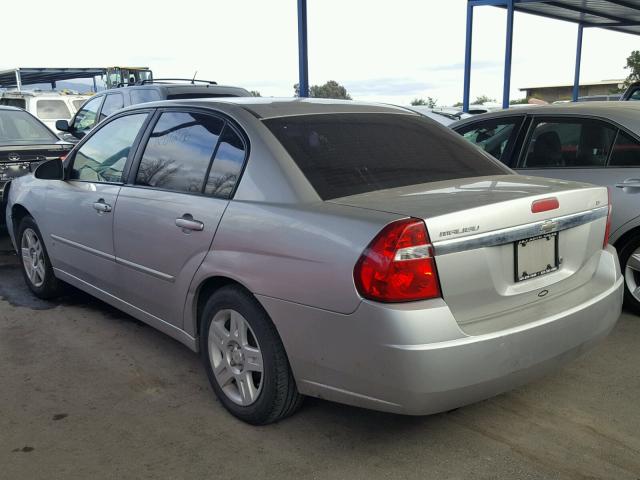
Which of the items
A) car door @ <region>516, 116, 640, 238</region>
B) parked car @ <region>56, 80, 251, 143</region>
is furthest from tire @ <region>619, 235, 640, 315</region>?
parked car @ <region>56, 80, 251, 143</region>

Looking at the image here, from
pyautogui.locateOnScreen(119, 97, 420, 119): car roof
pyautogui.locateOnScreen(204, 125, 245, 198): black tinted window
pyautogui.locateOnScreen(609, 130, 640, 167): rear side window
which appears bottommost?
pyautogui.locateOnScreen(609, 130, 640, 167): rear side window

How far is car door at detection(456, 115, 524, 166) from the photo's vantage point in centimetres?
516

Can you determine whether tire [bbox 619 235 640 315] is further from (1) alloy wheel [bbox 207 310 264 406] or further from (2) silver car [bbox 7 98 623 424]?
(1) alloy wheel [bbox 207 310 264 406]

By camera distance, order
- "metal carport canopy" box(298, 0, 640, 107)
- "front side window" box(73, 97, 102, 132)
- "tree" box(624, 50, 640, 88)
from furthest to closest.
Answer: "tree" box(624, 50, 640, 88) → "metal carport canopy" box(298, 0, 640, 107) → "front side window" box(73, 97, 102, 132)

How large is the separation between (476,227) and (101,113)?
834cm

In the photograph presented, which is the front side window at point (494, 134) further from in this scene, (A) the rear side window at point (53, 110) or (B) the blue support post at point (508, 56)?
(A) the rear side window at point (53, 110)

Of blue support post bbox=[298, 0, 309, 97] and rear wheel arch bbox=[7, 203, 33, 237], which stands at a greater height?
blue support post bbox=[298, 0, 309, 97]

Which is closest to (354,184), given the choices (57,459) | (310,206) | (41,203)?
(310,206)

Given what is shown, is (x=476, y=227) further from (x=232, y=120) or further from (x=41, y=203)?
(x=41, y=203)

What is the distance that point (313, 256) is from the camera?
2627 millimetres

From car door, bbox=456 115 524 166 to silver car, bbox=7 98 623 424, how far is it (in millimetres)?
1552

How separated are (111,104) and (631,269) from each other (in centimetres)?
759

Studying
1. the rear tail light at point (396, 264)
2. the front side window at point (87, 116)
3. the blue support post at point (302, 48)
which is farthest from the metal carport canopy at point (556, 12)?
the rear tail light at point (396, 264)

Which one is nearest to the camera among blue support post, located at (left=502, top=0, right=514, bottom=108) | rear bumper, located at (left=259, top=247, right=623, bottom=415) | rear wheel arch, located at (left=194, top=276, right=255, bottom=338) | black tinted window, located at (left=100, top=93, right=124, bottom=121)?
rear bumper, located at (left=259, top=247, right=623, bottom=415)
